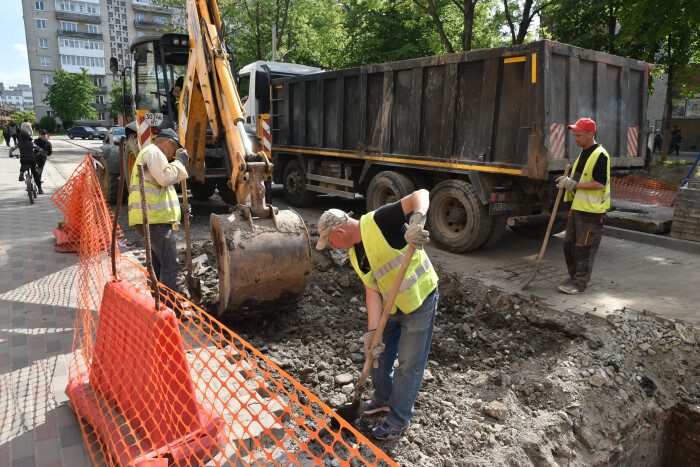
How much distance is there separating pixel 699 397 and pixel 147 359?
4.23 meters

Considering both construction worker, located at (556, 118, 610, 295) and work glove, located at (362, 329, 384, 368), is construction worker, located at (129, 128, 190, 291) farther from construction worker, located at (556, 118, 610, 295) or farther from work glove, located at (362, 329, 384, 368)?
construction worker, located at (556, 118, 610, 295)

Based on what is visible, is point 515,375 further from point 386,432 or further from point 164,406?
point 164,406

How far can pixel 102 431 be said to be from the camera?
109 inches

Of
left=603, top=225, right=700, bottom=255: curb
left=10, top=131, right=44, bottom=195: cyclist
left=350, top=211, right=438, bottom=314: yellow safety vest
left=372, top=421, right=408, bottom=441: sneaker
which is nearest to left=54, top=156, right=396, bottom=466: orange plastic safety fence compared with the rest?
left=372, top=421, right=408, bottom=441: sneaker

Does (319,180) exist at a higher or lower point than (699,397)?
higher

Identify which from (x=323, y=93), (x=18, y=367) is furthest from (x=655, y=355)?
(x=323, y=93)

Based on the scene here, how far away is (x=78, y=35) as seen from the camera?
63156 millimetres

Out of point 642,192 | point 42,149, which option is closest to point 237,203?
point 42,149

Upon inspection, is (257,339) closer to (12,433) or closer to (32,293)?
(12,433)

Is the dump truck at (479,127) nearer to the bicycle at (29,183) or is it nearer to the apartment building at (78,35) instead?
the bicycle at (29,183)

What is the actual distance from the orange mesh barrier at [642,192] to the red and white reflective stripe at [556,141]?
5292mm


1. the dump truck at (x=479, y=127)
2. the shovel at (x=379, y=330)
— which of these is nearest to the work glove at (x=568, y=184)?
the dump truck at (x=479, y=127)

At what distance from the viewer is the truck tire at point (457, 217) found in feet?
21.4

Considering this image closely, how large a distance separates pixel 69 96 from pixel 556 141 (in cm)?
5561
